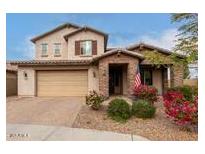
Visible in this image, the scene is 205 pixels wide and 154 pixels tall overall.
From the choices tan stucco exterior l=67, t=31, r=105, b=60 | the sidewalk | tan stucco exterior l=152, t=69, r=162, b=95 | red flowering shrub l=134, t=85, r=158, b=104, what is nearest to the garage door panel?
tan stucco exterior l=67, t=31, r=105, b=60

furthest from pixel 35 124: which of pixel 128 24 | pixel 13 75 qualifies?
pixel 13 75

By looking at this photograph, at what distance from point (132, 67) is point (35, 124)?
9.09 metres

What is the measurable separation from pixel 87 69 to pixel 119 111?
10097 mm

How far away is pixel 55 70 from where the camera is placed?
70.6ft

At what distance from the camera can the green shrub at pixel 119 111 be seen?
450 inches

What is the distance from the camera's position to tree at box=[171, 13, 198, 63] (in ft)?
40.5

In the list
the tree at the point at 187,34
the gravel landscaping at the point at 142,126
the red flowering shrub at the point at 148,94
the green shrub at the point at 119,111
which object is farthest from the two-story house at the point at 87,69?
the gravel landscaping at the point at 142,126

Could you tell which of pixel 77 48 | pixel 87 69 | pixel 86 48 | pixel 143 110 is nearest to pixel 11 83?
pixel 77 48

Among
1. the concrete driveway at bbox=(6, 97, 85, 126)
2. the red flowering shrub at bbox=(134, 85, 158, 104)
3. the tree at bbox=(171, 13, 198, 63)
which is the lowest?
the concrete driveway at bbox=(6, 97, 85, 126)

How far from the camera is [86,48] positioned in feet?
76.6

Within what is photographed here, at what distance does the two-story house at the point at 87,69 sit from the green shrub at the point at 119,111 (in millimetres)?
6109

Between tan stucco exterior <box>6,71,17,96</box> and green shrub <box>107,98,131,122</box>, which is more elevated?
tan stucco exterior <box>6,71,17,96</box>

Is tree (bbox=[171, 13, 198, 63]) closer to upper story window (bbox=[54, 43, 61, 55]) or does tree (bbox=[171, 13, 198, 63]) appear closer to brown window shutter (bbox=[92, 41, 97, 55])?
brown window shutter (bbox=[92, 41, 97, 55])

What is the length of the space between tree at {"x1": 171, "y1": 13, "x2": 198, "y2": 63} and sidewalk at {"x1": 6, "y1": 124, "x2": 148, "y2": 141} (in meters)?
5.26
